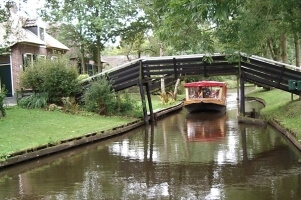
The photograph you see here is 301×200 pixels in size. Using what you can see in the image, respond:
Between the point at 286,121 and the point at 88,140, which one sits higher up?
the point at 286,121

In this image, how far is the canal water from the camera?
9.66m

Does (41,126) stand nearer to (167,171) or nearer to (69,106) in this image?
(69,106)

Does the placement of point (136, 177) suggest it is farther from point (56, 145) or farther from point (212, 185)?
point (56, 145)

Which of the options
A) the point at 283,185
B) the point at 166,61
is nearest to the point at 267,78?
the point at 166,61

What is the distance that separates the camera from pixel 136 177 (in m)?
11.3

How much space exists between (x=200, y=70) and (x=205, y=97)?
8.11m

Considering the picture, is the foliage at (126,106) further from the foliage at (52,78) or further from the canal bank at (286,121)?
the canal bank at (286,121)

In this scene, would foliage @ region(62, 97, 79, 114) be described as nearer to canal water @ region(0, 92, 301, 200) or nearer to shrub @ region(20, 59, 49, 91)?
shrub @ region(20, 59, 49, 91)

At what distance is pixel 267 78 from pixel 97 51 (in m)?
22.2

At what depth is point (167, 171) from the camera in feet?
39.1

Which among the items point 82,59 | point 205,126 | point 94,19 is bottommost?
point 205,126

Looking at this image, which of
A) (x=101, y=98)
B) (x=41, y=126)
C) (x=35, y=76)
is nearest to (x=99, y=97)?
(x=101, y=98)

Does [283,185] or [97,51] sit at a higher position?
[97,51]

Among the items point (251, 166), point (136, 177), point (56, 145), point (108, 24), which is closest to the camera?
point (136, 177)
